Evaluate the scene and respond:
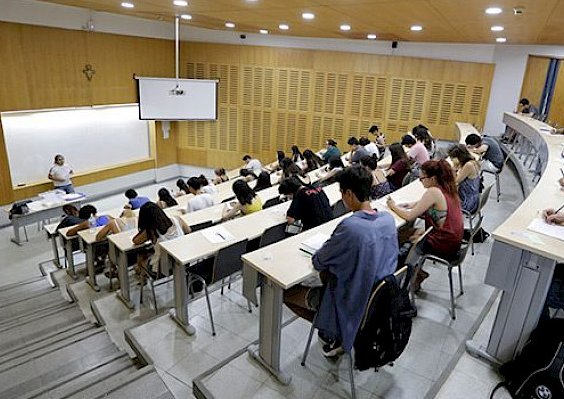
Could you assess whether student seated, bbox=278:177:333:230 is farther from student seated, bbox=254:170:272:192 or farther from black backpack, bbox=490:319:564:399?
student seated, bbox=254:170:272:192

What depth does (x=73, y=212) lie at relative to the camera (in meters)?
5.94

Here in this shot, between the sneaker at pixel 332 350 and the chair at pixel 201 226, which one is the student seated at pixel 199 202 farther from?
the sneaker at pixel 332 350

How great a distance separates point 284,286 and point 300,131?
7890mm

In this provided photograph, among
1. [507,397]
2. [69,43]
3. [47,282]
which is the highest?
[69,43]

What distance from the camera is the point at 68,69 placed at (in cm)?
798

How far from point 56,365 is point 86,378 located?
1.43 feet

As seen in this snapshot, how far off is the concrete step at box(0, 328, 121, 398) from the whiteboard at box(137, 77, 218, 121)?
689cm

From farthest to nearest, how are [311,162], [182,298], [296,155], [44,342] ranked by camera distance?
[296,155]
[311,162]
[44,342]
[182,298]

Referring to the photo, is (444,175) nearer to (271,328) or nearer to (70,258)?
(271,328)

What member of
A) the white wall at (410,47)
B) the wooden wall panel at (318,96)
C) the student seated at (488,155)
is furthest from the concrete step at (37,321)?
the wooden wall panel at (318,96)

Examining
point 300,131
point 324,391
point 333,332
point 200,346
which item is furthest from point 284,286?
point 300,131

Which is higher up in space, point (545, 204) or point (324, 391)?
point (545, 204)

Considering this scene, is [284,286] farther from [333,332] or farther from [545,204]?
[545,204]

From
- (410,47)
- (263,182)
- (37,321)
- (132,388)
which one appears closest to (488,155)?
(263,182)
